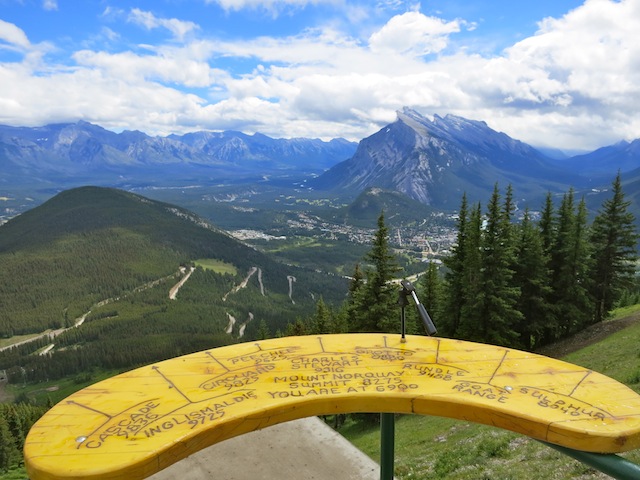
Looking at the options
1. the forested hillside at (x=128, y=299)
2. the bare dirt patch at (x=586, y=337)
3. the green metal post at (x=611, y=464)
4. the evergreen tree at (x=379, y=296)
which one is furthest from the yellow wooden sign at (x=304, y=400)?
the forested hillside at (x=128, y=299)

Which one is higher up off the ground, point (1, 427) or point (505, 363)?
point (505, 363)

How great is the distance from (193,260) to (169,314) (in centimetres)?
6360

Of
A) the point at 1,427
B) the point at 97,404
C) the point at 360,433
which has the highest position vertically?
the point at 97,404

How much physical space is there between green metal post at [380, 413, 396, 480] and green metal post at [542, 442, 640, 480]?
2388mm

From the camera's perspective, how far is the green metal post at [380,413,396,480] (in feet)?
19.9

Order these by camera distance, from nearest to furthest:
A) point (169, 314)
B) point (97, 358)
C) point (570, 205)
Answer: point (570, 205), point (97, 358), point (169, 314)

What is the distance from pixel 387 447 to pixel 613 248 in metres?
32.5

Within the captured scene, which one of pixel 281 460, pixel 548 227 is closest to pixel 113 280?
pixel 548 227

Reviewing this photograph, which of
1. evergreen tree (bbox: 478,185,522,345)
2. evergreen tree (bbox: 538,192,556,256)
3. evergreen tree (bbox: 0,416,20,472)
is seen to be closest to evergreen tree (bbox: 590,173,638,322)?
evergreen tree (bbox: 538,192,556,256)

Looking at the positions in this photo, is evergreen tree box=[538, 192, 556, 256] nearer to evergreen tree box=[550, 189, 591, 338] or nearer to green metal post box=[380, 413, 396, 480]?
evergreen tree box=[550, 189, 591, 338]

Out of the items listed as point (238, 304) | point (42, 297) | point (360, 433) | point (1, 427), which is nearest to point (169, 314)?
point (238, 304)

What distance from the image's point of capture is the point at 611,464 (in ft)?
13.5

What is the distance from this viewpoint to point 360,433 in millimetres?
22391

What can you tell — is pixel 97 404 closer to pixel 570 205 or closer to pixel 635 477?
pixel 635 477
